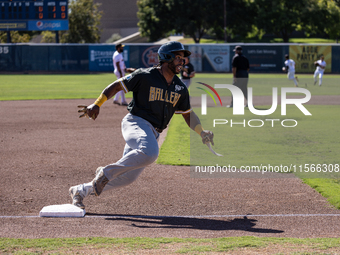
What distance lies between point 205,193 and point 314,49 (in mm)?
39144

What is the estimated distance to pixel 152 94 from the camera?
508 centimetres

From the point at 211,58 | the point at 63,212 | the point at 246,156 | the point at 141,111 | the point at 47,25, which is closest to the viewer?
the point at 63,212

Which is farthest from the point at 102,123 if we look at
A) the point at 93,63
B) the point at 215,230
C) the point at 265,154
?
the point at 93,63

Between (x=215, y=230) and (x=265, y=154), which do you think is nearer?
(x=215, y=230)

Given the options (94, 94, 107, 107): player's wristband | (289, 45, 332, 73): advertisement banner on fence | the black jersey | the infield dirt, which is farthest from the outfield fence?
(94, 94, 107, 107): player's wristband

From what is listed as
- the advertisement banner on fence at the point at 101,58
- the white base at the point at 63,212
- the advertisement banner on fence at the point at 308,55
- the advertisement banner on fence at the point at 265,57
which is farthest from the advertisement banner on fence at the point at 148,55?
the white base at the point at 63,212

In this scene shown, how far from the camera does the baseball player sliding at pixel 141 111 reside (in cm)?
494

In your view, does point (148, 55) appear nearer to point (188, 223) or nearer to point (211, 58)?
point (211, 58)

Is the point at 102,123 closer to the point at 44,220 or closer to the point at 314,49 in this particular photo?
the point at 44,220

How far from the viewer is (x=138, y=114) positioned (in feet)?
17.0

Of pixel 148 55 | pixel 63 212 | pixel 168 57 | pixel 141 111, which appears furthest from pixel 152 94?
pixel 148 55

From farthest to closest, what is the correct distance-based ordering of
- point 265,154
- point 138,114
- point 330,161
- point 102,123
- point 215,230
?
point 102,123 < point 265,154 < point 330,161 < point 138,114 < point 215,230

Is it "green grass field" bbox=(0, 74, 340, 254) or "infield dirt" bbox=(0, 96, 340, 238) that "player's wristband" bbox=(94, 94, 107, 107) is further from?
"green grass field" bbox=(0, 74, 340, 254)

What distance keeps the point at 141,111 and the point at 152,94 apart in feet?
0.81
